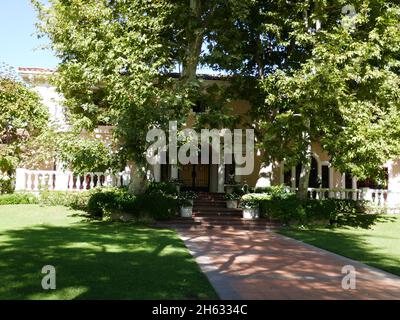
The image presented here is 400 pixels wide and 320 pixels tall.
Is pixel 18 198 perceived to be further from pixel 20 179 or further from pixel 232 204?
pixel 232 204

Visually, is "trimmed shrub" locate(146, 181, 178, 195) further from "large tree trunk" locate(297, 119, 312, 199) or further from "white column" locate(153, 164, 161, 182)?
"large tree trunk" locate(297, 119, 312, 199)

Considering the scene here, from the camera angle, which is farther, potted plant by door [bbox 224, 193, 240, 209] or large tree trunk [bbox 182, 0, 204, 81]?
potted plant by door [bbox 224, 193, 240, 209]

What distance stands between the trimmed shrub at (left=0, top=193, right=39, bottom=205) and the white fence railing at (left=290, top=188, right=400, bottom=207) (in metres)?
14.7

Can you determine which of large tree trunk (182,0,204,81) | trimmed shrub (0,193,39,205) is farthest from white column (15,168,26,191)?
large tree trunk (182,0,204,81)

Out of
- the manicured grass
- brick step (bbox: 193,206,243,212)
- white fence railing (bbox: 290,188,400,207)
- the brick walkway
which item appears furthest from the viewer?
white fence railing (bbox: 290,188,400,207)

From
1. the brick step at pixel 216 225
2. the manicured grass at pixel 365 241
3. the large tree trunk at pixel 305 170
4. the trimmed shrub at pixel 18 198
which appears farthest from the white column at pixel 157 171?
the manicured grass at pixel 365 241

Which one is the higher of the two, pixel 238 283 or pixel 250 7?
pixel 250 7

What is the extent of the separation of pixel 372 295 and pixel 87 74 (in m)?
12.1

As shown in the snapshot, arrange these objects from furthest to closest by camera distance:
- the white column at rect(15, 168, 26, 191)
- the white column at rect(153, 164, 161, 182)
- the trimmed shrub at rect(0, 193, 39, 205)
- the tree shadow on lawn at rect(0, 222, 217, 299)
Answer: the white column at rect(153, 164, 161, 182) < the white column at rect(15, 168, 26, 191) < the trimmed shrub at rect(0, 193, 39, 205) < the tree shadow on lawn at rect(0, 222, 217, 299)

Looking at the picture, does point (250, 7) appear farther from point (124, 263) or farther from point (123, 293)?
point (123, 293)

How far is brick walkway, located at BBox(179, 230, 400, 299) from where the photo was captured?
7039mm
